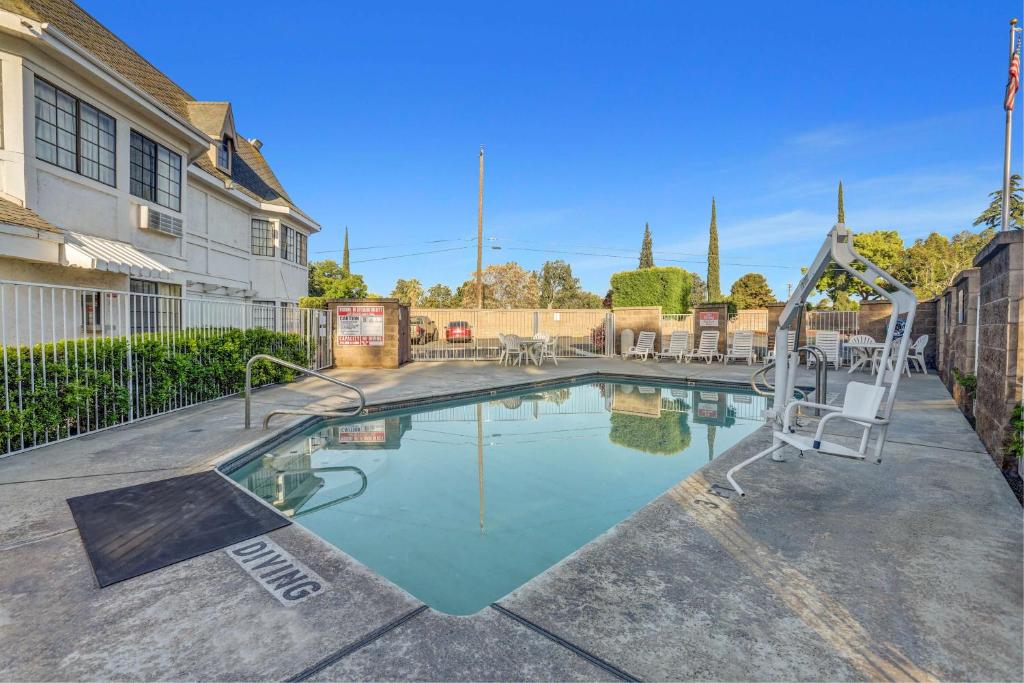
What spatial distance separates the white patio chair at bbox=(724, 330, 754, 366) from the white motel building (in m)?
14.9

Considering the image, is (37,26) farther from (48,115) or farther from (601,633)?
(601,633)

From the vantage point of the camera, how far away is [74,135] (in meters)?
8.31

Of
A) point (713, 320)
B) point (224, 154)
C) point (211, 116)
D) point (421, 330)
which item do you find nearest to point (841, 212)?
point (713, 320)

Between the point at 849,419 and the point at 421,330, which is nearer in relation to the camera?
the point at 849,419

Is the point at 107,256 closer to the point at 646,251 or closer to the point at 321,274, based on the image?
the point at 321,274

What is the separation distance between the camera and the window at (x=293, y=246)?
56.5 feet

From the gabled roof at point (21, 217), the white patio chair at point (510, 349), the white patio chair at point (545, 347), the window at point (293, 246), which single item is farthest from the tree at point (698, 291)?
the gabled roof at point (21, 217)

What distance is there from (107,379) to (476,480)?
15.2ft

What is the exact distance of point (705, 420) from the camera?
7.44 m

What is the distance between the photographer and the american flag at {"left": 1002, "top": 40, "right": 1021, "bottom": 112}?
21.1ft

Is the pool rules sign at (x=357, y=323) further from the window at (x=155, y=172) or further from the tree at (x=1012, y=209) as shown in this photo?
the tree at (x=1012, y=209)

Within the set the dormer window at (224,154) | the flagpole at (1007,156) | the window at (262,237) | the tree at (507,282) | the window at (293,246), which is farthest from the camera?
the tree at (507,282)

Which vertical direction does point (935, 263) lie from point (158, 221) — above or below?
above

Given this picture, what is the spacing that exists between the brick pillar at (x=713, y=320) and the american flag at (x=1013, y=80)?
8.93 meters
